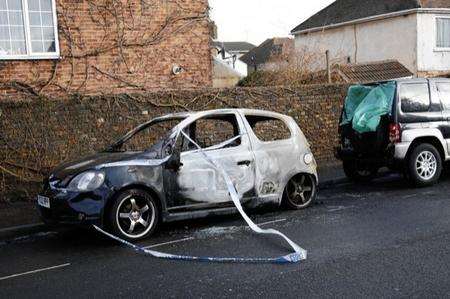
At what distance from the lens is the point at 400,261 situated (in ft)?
18.7

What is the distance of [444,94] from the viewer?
10.4 meters

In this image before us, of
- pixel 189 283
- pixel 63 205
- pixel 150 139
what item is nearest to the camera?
pixel 189 283

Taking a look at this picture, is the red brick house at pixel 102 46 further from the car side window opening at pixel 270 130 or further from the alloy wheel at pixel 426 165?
the alloy wheel at pixel 426 165

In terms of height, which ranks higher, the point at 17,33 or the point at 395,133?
the point at 17,33

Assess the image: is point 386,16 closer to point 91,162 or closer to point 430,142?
point 430,142

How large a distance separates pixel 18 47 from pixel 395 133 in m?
8.26

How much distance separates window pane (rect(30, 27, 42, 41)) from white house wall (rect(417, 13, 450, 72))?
1858 cm

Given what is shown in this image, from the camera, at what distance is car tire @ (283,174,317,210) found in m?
8.52

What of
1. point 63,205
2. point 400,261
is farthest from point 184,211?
point 400,261

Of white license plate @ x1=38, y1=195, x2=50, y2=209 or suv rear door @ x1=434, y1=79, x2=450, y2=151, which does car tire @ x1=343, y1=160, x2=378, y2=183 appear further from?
white license plate @ x1=38, y1=195, x2=50, y2=209

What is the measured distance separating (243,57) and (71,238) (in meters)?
67.4

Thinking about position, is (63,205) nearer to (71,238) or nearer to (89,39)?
(71,238)

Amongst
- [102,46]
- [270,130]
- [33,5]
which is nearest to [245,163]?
[270,130]

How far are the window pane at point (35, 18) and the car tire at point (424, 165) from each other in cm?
847
